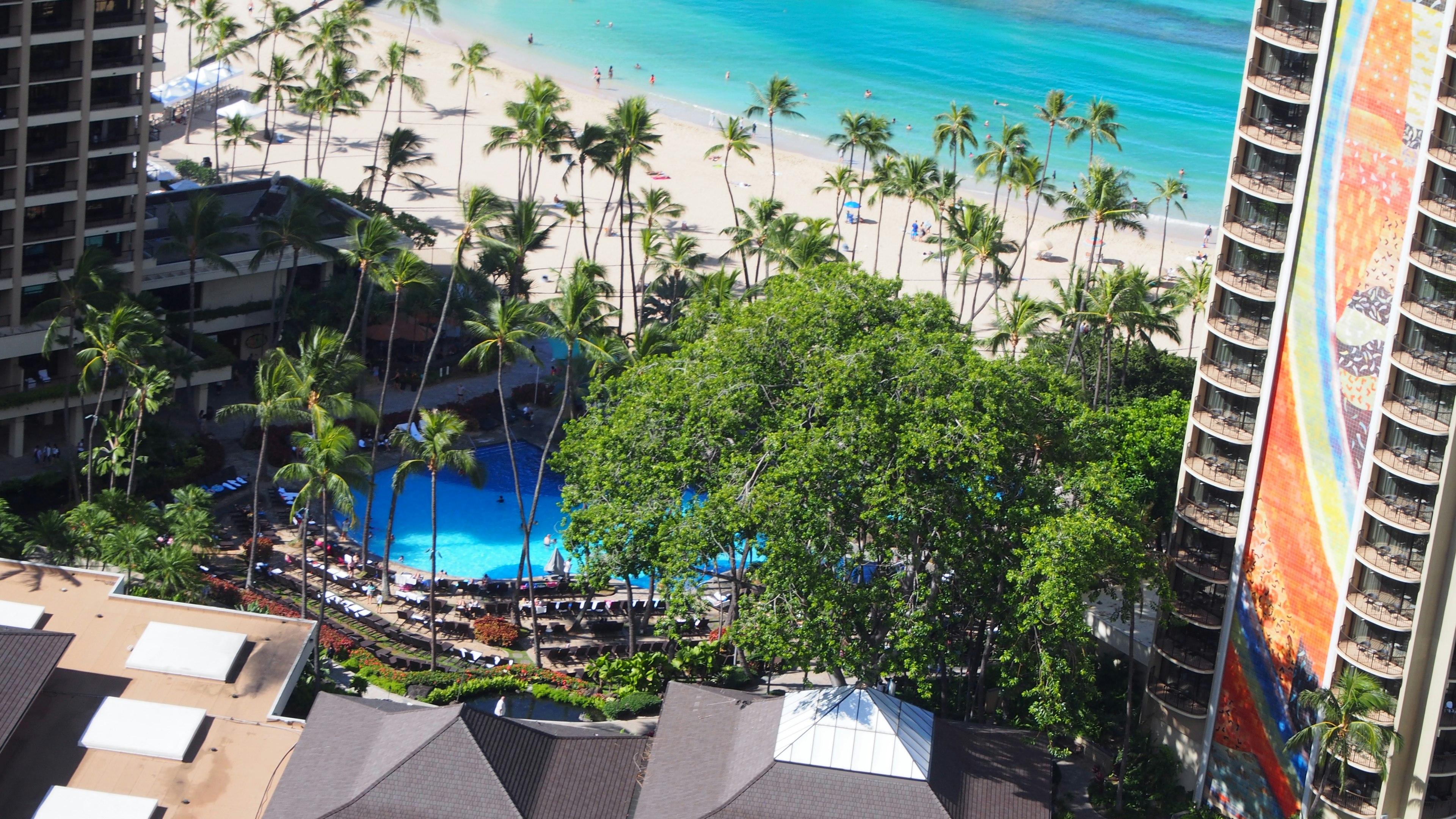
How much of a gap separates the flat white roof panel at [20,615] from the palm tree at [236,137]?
5831 cm

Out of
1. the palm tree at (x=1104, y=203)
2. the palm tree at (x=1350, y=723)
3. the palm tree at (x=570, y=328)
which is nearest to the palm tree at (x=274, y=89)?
the palm tree at (x=570, y=328)

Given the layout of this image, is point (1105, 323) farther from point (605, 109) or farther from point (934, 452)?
point (605, 109)

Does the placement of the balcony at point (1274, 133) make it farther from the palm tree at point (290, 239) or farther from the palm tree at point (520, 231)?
the palm tree at point (290, 239)

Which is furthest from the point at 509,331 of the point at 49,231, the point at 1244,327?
the point at 1244,327

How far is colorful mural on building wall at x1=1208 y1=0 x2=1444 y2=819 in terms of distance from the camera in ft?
148

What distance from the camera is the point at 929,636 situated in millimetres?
48125

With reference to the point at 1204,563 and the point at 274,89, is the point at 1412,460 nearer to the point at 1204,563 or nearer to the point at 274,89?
the point at 1204,563

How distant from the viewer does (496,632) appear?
61.3 metres

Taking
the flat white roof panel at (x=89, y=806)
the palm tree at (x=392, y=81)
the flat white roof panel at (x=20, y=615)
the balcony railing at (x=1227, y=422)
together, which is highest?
the palm tree at (x=392, y=81)

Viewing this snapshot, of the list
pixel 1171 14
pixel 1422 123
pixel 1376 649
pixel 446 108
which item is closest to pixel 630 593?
pixel 1376 649

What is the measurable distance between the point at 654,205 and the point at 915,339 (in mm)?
32197

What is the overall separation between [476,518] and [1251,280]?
125 ft

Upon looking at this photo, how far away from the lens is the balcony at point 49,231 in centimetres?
6825

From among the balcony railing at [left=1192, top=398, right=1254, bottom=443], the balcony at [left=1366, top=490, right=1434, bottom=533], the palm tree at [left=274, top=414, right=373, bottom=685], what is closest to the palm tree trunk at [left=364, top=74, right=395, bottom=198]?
the palm tree at [left=274, top=414, right=373, bottom=685]
